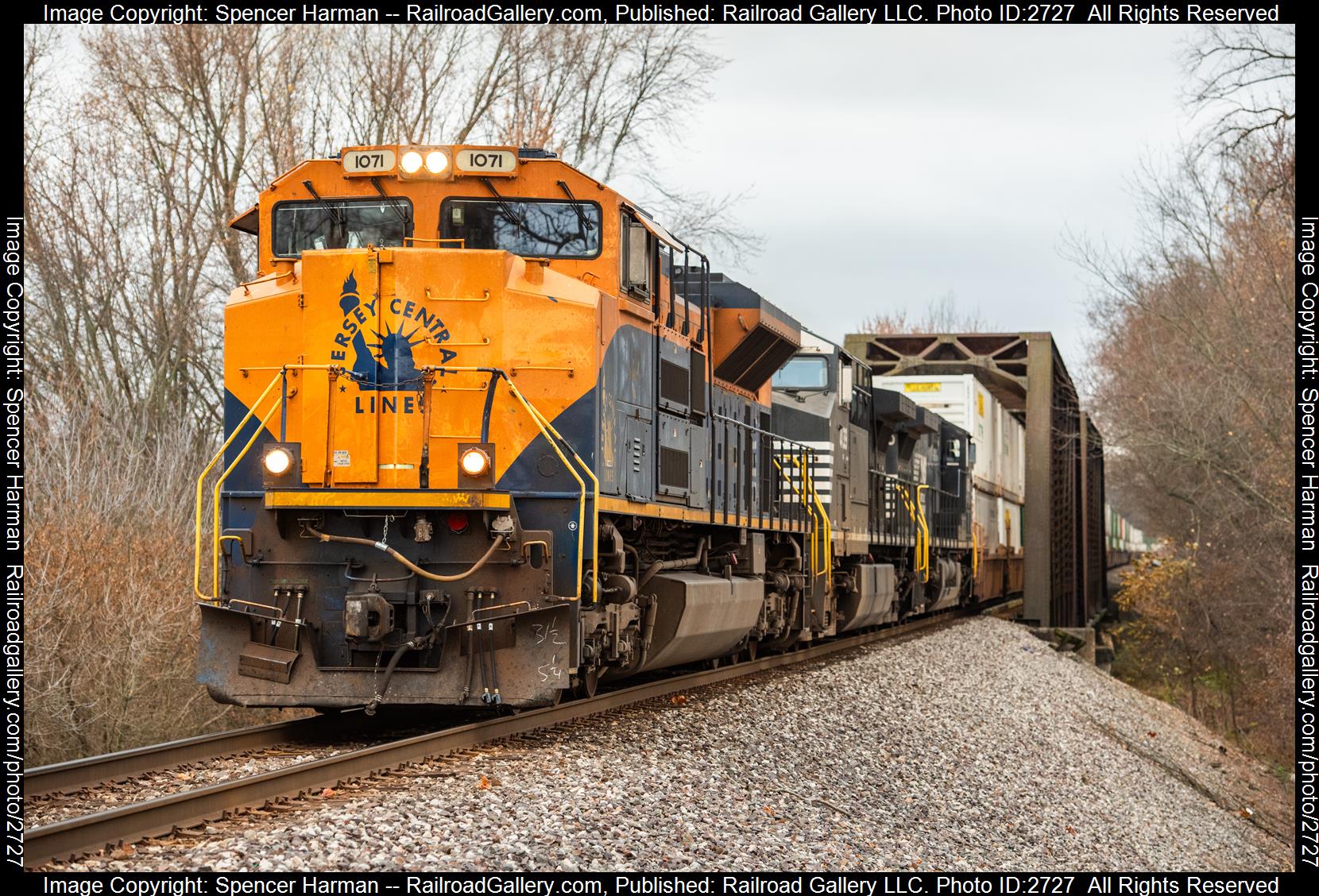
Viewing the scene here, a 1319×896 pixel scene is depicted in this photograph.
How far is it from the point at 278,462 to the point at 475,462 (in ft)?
3.72

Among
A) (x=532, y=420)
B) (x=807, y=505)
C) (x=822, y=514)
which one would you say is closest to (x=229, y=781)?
(x=532, y=420)

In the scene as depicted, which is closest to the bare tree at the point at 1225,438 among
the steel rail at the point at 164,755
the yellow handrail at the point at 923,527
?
the yellow handrail at the point at 923,527

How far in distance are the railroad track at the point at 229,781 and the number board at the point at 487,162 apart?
333cm

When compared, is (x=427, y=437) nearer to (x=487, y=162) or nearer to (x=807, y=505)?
(x=487, y=162)

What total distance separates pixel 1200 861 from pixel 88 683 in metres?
8.60

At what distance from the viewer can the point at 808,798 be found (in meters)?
7.61

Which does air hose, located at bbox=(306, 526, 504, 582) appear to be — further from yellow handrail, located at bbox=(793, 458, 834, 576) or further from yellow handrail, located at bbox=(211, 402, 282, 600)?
yellow handrail, located at bbox=(793, 458, 834, 576)

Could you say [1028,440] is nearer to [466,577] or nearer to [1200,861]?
[1200,861]

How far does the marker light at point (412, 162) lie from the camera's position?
838 centimetres

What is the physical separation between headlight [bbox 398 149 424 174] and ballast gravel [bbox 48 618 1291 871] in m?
3.51
